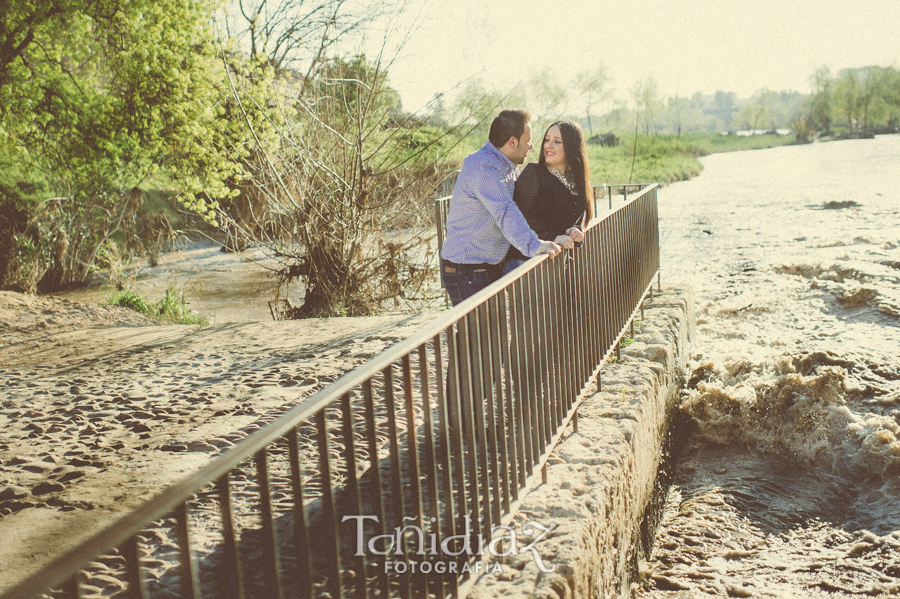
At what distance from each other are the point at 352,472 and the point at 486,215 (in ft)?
7.54

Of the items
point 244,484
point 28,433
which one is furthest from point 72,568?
point 28,433

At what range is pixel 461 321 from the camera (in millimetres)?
2605

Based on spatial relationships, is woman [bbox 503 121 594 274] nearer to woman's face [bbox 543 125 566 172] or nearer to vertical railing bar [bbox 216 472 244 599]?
woman's face [bbox 543 125 566 172]

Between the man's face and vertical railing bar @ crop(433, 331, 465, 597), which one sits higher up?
the man's face

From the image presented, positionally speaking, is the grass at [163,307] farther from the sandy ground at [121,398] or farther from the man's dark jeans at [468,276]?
the man's dark jeans at [468,276]

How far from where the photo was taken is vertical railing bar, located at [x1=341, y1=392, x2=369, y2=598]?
1.89 m

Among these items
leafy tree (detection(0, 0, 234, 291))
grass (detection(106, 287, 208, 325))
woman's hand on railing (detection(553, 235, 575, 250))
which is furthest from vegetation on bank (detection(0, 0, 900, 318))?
woman's hand on railing (detection(553, 235, 575, 250))

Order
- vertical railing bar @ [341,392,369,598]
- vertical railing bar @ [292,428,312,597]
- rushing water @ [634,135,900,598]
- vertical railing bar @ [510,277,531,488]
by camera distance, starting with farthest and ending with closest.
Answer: rushing water @ [634,135,900,598], vertical railing bar @ [510,277,531,488], vertical railing bar @ [341,392,369,598], vertical railing bar @ [292,428,312,597]

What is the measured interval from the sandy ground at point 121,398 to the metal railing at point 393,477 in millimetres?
504

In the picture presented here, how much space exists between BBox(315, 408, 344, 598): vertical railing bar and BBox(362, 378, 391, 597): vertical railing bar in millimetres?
180

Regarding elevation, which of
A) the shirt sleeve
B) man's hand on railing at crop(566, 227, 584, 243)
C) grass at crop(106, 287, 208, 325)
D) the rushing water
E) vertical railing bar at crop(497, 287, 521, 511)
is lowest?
the rushing water

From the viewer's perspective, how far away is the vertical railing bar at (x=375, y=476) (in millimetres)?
1979

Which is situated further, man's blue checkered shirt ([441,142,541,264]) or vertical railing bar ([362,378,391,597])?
man's blue checkered shirt ([441,142,541,264])

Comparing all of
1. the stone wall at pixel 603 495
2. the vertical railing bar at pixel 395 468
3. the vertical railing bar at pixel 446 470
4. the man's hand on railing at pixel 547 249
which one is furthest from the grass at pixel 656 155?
the vertical railing bar at pixel 395 468
